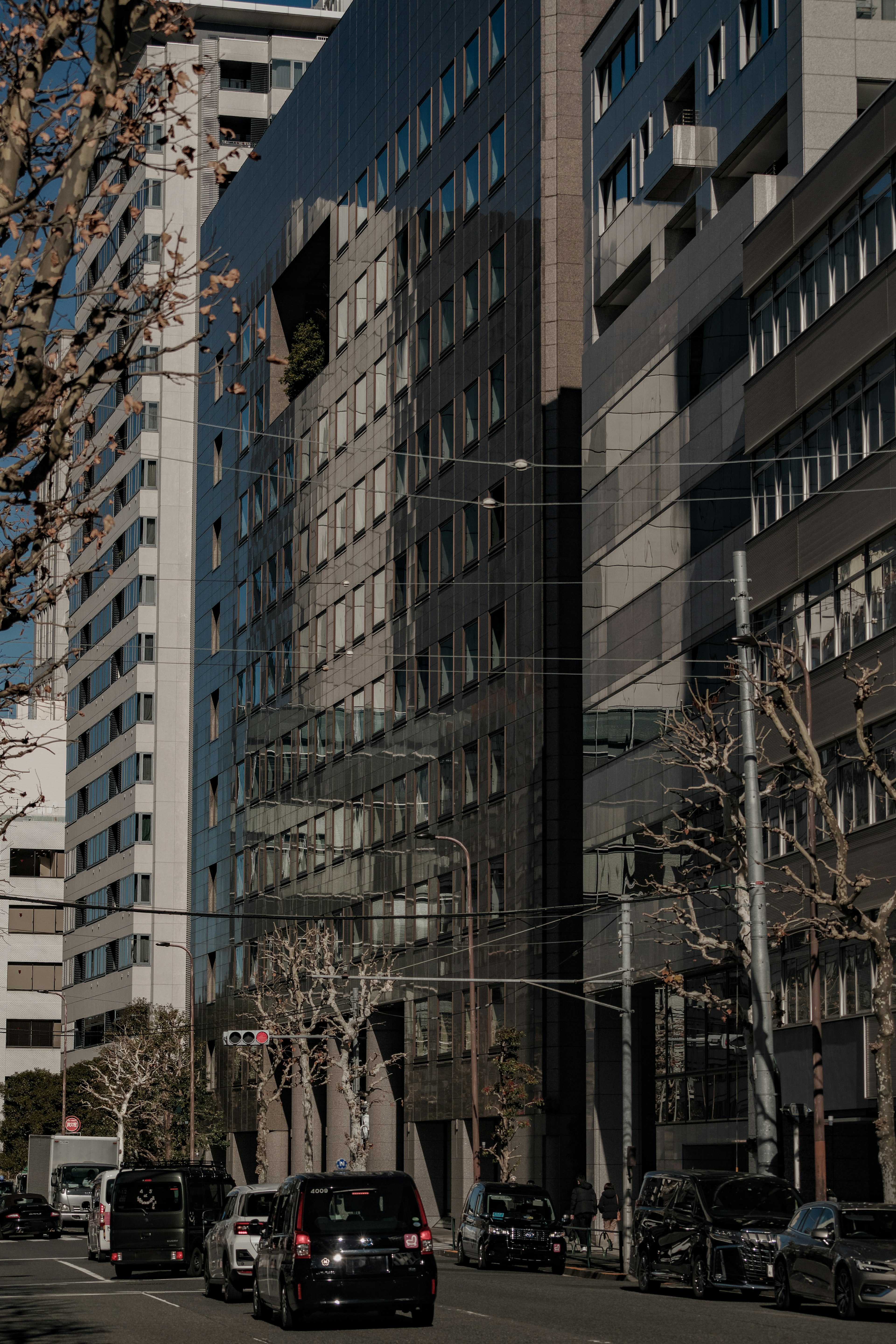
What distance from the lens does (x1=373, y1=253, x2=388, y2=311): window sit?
80250mm

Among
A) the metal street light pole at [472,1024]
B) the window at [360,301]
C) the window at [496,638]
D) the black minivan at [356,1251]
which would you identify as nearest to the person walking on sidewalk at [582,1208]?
the metal street light pole at [472,1024]

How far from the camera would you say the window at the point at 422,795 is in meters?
72.4

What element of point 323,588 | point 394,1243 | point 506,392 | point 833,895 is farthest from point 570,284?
point 394,1243

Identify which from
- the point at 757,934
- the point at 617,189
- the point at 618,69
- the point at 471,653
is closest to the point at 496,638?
the point at 471,653

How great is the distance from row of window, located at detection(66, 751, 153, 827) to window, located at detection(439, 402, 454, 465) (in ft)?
156

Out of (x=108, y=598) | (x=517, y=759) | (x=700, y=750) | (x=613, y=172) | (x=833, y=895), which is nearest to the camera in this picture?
(x=833, y=895)

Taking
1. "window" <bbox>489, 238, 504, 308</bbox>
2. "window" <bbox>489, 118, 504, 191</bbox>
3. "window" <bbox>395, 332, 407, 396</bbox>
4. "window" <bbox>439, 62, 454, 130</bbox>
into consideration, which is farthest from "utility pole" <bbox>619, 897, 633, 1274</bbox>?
"window" <bbox>439, 62, 454, 130</bbox>

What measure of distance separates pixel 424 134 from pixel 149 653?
47562 millimetres

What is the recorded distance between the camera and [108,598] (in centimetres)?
12356

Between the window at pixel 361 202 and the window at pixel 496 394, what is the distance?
17375mm

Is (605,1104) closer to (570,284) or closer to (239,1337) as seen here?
(570,284)

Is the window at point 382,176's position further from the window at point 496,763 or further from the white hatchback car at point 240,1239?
the white hatchback car at point 240,1239

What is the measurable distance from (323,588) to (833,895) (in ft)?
187

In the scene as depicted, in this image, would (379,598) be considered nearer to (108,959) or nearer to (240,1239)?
(108,959)
